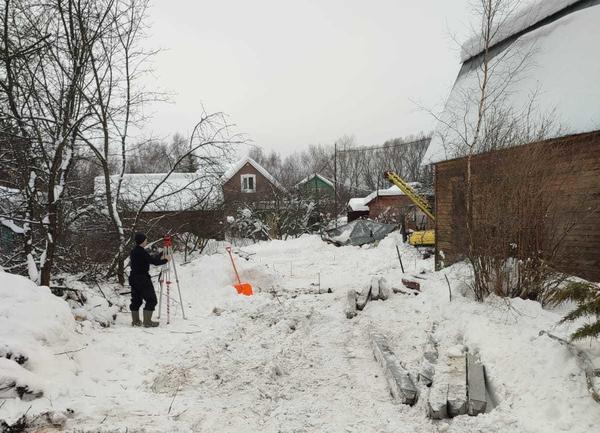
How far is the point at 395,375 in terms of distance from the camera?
5043 millimetres

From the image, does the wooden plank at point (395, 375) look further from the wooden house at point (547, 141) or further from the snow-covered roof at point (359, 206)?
the snow-covered roof at point (359, 206)

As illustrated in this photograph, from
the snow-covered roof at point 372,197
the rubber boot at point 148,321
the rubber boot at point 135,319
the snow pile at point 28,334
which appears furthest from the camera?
the snow-covered roof at point 372,197

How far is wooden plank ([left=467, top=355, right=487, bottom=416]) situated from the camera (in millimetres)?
4113

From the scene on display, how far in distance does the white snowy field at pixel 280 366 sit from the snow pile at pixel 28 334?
0.06 ft

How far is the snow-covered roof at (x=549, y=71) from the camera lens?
8828 millimetres

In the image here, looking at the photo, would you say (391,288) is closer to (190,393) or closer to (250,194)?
(190,393)

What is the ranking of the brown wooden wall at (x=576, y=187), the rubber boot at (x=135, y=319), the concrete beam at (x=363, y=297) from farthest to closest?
the concrete beam at (x=363, y=297)
the rubber boot at (x=135, y=319)
the brown wooden wall at (x=576, y=187)

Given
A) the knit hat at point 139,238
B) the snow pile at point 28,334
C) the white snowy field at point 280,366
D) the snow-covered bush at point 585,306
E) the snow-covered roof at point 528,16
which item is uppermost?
the snow-covered roof at point 528,16

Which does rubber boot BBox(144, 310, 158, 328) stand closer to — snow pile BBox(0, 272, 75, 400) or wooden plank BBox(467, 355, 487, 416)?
snow pile BBox(0, 272, 75, 400)

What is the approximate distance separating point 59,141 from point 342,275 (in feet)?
30.6

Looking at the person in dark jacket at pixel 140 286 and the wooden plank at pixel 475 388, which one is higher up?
the person in dark jacket at pixel 140 286

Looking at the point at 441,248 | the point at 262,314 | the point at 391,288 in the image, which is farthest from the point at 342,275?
the point at 262,314

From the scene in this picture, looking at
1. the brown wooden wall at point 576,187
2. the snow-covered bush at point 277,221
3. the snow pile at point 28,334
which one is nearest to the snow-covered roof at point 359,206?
the snow-covered bush at point 277,221

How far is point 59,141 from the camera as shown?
724 cm
